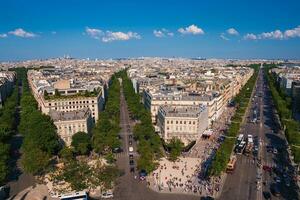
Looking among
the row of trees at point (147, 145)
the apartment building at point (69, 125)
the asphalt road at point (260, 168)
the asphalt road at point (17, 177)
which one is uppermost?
the apartment building at point (69, 125)

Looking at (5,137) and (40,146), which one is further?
(5,137)

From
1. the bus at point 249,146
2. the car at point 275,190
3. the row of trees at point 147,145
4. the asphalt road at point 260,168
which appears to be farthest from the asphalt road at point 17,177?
the bus at point 249,146

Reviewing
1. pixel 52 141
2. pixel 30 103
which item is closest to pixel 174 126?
pixel 52 141

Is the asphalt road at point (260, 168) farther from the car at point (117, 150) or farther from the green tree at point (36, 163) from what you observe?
the green tree at point (36, 163)

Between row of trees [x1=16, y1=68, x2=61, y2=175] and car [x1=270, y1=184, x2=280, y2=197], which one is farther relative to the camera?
row of trees [x1=16, y1=68, x2=61, y2=175]

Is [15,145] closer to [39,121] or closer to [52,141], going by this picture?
[39,121]

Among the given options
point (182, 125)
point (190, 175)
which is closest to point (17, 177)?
point (190, 175)

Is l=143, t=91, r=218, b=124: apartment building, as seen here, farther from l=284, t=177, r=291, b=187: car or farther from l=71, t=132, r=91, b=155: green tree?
l=284, t=177, r=291, b=187: car

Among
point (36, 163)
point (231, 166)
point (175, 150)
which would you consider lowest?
point (231, 166)

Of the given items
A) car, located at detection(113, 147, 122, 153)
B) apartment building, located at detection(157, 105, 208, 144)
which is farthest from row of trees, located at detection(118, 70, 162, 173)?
car, located at detection(113, 147, 122, 153)

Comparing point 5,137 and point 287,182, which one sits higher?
point 5,137

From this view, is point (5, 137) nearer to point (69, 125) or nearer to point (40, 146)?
point (40, 146)
